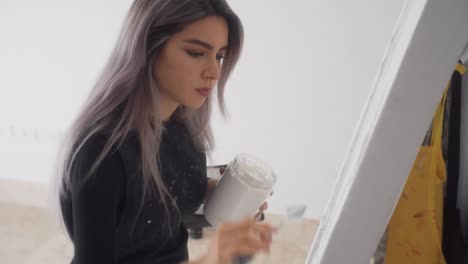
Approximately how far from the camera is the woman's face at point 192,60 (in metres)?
0.50

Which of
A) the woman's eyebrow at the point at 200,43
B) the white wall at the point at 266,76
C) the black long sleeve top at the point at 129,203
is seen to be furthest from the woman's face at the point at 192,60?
the white wall at the point at 266,76

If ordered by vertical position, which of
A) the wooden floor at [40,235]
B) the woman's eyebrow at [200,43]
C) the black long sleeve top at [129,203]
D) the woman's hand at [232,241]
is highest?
the woman's eyebrow at [200,43]

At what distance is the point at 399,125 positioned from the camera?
21 centimetres

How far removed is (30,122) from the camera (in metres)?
1.55

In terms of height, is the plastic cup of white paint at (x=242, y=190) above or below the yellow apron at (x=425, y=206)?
below

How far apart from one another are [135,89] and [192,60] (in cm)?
11

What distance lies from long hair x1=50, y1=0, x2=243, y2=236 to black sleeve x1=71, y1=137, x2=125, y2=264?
15mm

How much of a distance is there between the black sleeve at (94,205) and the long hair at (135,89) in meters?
0.01

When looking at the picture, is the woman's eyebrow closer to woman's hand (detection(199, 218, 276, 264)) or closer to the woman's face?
the woman's face

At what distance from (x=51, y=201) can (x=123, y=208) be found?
0.21 meters

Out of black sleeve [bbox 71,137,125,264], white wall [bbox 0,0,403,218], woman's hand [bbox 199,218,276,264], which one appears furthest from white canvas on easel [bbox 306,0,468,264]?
white wall [bbox 0,0,403,218]

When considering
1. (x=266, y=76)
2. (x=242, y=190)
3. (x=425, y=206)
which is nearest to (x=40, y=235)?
(x=266, y=76)

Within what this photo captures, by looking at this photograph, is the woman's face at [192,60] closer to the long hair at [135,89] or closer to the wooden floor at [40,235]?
the long hair at [135,89]

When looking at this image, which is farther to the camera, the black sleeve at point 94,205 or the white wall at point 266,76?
the white wall at point 266,76
